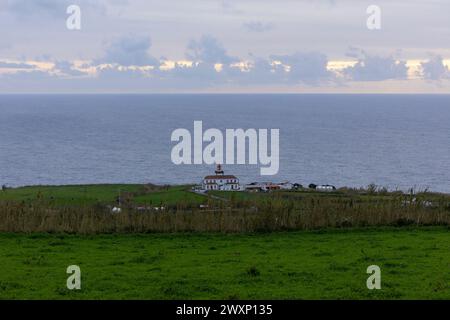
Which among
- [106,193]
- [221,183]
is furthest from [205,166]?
[106,193]

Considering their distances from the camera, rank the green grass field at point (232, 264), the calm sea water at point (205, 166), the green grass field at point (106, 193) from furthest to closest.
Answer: the calm sea water at point (205, 166) < the green grass field at point (106, 193) < the green grass field at point (232, 264)

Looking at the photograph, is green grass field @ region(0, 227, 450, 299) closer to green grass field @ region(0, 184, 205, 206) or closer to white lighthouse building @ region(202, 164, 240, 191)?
green grass field @ region(0, 184, 205, 206)

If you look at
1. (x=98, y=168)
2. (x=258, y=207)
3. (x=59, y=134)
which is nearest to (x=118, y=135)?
(x=59, y=134)

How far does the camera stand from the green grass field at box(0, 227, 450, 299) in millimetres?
13305

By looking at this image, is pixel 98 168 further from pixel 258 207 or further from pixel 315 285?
pixel 315 285

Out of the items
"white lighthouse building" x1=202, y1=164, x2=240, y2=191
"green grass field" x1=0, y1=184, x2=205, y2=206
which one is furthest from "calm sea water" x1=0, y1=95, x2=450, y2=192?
"green grass field" x1=0, y1=184, x2=205, y2=206

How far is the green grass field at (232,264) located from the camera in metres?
13.3

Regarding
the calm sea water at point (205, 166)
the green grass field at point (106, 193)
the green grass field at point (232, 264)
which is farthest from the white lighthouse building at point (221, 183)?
the green grass field at point (232, 264)

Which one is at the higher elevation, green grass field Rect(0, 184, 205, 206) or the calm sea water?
the calm sea water

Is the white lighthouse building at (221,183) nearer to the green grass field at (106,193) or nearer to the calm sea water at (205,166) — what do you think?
the green grass field at (106,193)

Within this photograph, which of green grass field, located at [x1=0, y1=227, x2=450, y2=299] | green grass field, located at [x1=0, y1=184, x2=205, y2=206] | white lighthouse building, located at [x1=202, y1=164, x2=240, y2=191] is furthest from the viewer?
white lighthouse building, located at [x1=202, y1=164, x2=240, y2=191]

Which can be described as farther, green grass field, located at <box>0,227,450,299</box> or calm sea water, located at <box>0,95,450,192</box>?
calm sea water, located at <box>0,95,450,192</box>

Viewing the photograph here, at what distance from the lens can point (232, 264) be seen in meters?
16.5

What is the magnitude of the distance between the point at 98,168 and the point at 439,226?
7618 cm
